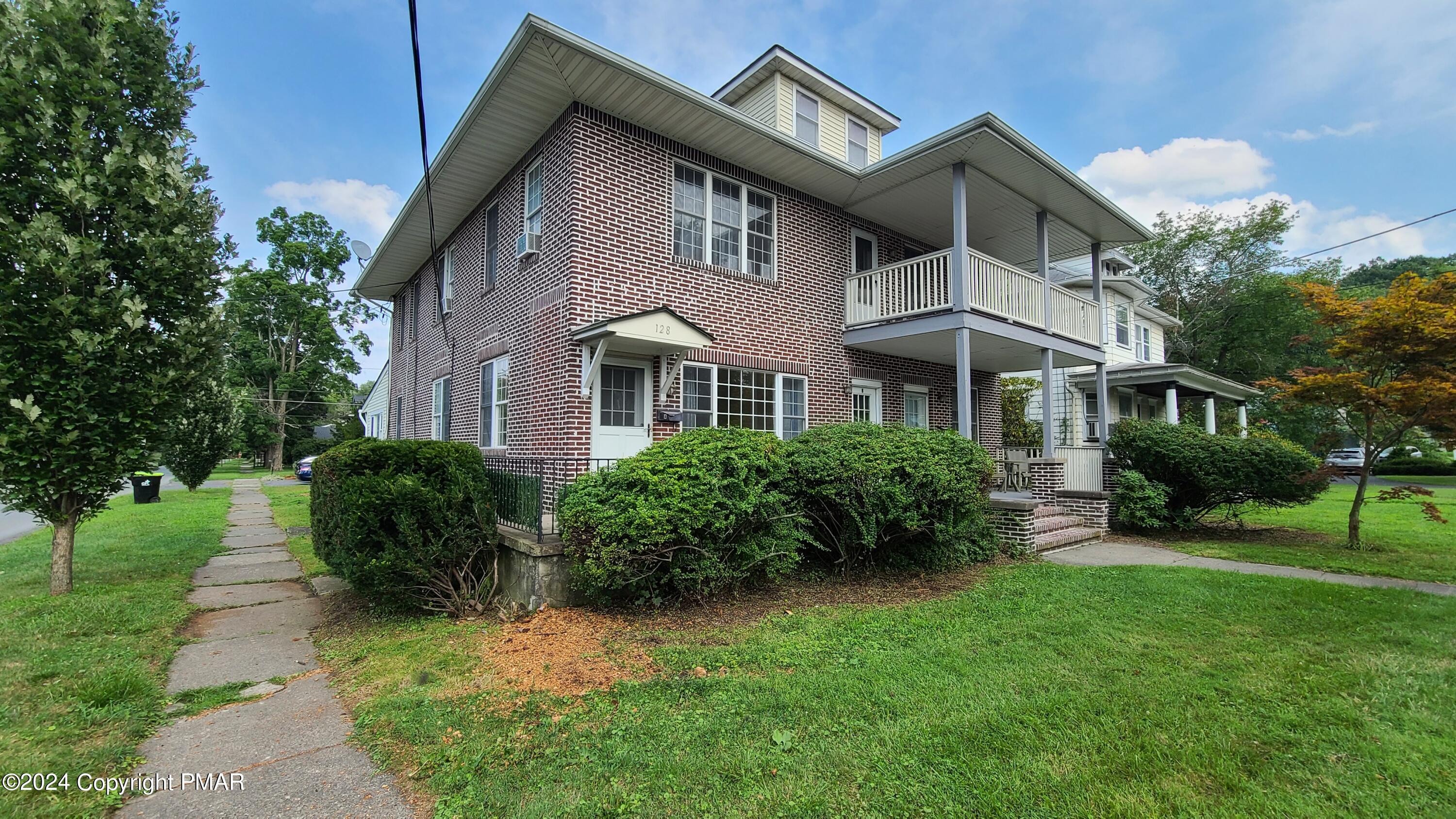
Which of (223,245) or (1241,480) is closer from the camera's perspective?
(223,245)

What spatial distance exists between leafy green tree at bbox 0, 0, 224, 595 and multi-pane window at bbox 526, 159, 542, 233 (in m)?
3.82

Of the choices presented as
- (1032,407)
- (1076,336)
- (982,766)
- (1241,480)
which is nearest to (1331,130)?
(1032,407)

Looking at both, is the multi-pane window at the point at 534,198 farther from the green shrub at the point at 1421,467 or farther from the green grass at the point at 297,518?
the green shrub at the point at 1421,467

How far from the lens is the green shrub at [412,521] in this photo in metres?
5.00

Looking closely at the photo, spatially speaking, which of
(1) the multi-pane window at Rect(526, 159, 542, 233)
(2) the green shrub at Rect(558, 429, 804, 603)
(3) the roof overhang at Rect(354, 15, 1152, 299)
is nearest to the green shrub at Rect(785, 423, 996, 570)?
(2) the green shrub at Rect(558, 429, 804, 603)

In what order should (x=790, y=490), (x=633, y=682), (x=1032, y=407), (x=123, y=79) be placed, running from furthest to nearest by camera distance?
(x=1032, y=407) → (x=790, y=490) → (x=123, y=79) → (x=633, y=682)

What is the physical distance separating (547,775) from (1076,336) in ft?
41.2

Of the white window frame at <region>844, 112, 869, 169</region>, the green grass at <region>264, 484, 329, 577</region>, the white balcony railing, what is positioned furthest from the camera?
the white window frame at <region>844, 112, 869, 169</region>

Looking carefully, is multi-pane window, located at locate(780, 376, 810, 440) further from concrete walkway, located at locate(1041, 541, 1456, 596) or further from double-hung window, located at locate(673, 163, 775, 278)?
concrete walkway, located at locate(1041, 541, 1456, 596)

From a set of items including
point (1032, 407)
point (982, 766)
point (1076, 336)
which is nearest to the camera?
point (982, 766)

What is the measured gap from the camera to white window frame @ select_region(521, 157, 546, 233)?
861 cm

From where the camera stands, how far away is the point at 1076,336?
39.2 ft

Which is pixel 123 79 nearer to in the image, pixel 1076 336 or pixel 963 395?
pixel 963 395

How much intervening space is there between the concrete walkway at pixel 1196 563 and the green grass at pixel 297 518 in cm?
1011
